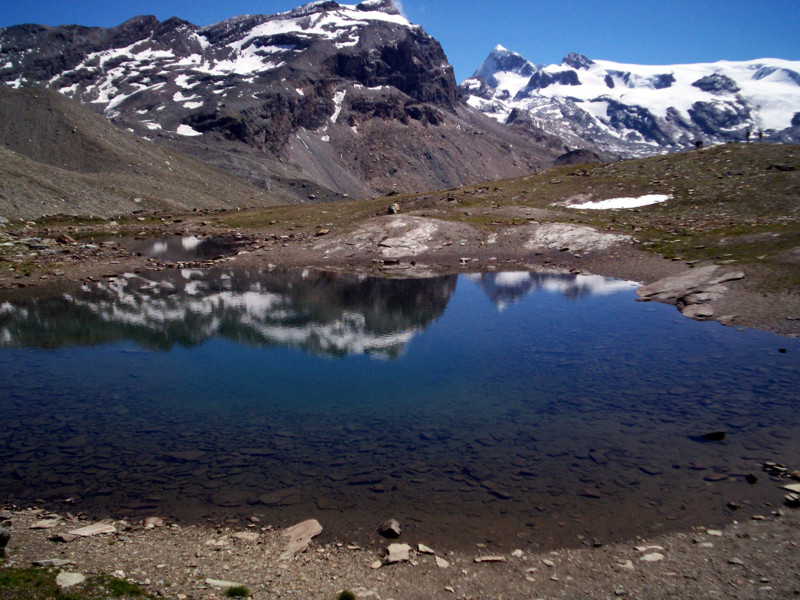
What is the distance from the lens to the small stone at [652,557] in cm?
1122

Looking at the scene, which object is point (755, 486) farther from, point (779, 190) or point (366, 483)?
point (779, 190)

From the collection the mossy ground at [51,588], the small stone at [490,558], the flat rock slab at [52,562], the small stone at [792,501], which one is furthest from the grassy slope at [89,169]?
the small stone at [792,501]

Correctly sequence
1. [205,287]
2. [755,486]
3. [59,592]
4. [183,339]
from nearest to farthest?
1. [59,592]
2. [755,486]
3. [183,339]
4. [205,287]

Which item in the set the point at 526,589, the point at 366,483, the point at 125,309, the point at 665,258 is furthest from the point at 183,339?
the point at 665,258

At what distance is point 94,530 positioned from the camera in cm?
1212

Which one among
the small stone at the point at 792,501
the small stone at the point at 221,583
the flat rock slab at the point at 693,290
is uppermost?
the flat rock slab at the point at 693,290

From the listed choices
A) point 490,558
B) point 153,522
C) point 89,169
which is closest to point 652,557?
point 490,558

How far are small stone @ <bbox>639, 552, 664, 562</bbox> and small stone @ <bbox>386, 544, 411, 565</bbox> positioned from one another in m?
4.96

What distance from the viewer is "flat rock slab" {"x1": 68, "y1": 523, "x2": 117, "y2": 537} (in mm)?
11945

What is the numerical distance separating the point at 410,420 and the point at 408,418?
187mm

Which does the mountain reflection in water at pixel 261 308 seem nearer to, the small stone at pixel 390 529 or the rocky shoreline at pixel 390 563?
the small stone at pixel 390 529

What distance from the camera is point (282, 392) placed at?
21453mm

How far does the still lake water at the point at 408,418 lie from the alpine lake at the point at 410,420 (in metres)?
0.08

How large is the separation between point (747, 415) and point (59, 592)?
64.3 ft
